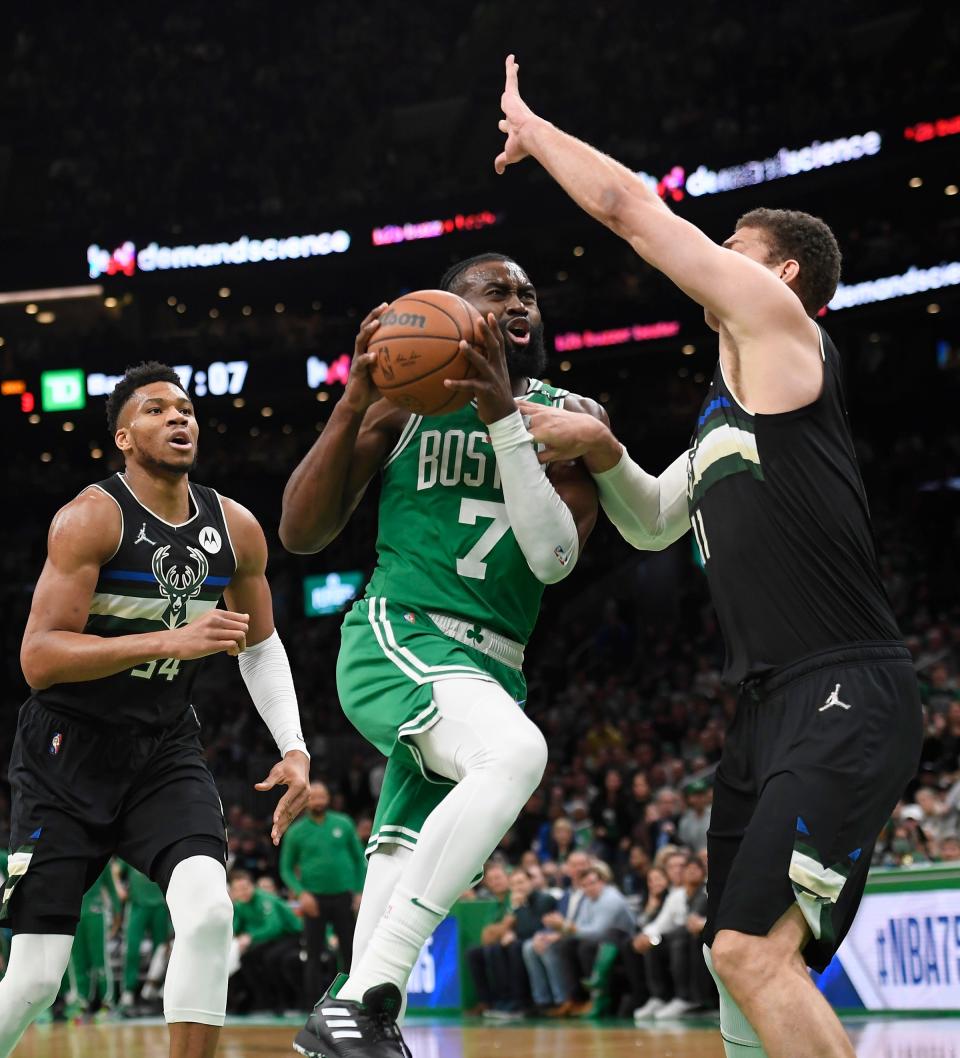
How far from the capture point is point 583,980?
13.0 m

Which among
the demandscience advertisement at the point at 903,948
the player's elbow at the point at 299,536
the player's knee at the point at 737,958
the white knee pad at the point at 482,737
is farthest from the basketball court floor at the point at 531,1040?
the player's elbow at the point at 299,536

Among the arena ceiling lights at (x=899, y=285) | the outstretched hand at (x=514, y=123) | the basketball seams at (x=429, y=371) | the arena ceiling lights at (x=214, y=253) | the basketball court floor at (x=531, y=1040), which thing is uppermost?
the arena ceiling lights at (x=214, y=253)

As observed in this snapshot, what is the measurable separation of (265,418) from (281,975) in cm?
1852

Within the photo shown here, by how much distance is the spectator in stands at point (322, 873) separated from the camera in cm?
1395

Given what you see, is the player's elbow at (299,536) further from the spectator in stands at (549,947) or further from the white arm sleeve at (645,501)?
the spectator in stands at (549,947)

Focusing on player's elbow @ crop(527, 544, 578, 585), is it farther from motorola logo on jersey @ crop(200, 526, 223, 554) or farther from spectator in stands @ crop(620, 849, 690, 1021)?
spectator in stands @ crop(620, 849, 690, 1021)

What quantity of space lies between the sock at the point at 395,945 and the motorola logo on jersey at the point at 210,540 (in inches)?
81.3

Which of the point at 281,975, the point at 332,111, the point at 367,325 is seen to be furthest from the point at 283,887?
the point at 332,111

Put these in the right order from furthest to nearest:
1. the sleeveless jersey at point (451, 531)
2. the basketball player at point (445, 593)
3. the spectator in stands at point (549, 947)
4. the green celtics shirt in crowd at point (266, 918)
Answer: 1. the green celtics shirt in crowd at point (266, 918)
2. the spectator in stands at point (549, 947)
3. the sleeveless jersey at point (451, 531)
4. the basketball player at point (445, 593)

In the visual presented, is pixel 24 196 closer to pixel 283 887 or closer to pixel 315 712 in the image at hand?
pixel 315 712

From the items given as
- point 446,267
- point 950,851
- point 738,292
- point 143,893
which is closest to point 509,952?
point 950,851

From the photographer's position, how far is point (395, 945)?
4223 mm

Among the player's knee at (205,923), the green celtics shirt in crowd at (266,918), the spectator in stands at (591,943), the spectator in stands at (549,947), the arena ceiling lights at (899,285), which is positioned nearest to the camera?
the player's knee at (205,923)

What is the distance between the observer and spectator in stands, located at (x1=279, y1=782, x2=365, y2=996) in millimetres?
13953
